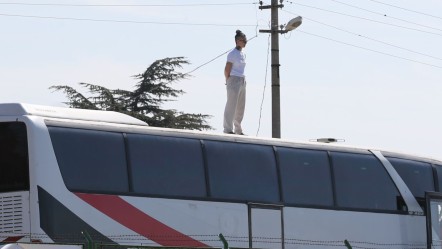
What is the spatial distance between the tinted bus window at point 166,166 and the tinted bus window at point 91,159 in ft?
0.87

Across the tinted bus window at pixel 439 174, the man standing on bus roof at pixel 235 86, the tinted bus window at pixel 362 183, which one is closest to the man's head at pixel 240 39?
the man standing on bus roof at pixel 235 86

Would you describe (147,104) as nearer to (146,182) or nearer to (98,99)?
(98,99)

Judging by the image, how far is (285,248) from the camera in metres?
21.0

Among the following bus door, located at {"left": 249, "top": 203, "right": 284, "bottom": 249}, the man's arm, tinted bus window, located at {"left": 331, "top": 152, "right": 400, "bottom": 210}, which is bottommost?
bus door, located at {"left": 249, "top": 203, "right": 284, "bottom": 249}

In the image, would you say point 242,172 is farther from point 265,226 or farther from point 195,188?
point 195,188

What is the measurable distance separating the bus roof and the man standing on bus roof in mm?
2941

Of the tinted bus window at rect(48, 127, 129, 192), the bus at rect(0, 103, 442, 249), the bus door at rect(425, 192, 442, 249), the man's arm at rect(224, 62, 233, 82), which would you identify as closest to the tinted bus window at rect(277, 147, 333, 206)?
the bus at rect(0, 103, 442, 249)

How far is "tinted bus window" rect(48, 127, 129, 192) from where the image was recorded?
1825 cm

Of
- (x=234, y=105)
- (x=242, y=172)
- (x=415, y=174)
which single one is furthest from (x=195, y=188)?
(x=415, y=174)

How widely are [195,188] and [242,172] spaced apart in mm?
1153

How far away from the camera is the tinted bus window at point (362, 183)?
22391 millimetres

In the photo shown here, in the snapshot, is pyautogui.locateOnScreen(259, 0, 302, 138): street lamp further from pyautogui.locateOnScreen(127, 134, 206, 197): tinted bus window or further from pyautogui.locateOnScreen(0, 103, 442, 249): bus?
pyautogui.locateOnScreen(127, 134, 206, 197): tinted bus window

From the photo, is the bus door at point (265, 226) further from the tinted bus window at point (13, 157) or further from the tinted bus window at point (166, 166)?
→ the tinted bus window at point (13, 157)

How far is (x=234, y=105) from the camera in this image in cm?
2247
